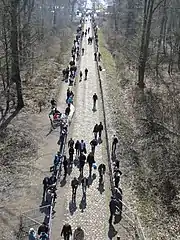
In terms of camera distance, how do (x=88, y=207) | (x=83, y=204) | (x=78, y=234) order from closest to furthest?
1. (x=78, y=234)
2. (x=88, y=207)
3. (x=83, y=204)

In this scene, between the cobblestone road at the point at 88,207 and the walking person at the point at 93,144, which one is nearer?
the cobblestone road at the point at 88,207

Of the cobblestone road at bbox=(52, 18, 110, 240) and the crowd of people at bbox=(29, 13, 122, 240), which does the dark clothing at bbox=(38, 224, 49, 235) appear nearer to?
the crowd of people at bbox=(29, 13, 122, 240)

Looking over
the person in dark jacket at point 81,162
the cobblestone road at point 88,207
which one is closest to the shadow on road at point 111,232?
the cobblestone road at point 88,207

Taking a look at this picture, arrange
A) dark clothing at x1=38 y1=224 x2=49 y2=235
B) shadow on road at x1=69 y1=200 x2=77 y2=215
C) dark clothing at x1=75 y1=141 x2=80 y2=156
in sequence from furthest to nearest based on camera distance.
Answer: dark clothing at x1=75 y1=141 x2=80 y2=156 → shadow on road at x1=69 y1=200 x2=77 y2=215 → dark clothing at x1=38 y1=224 x2=49 y2=235

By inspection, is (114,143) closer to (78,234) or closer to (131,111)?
(78,234)

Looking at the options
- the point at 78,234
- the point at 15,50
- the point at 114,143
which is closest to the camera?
the point at 78,234

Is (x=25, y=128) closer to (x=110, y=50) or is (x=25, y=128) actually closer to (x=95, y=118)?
(x=95, y=118)

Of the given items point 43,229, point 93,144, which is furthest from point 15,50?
point 43,229

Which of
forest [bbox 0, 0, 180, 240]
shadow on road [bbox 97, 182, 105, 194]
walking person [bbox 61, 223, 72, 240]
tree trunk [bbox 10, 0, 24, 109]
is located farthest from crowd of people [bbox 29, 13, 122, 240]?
tree trunk [bbox 10, 0, 24, 109]

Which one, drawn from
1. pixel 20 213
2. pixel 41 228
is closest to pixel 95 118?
pixel 20 213

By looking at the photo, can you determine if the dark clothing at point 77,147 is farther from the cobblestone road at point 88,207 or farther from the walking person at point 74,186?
the walking person at point 74,186

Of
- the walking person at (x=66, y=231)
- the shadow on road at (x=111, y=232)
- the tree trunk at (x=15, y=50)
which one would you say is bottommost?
the shadow on road at (x=111, y=232)
